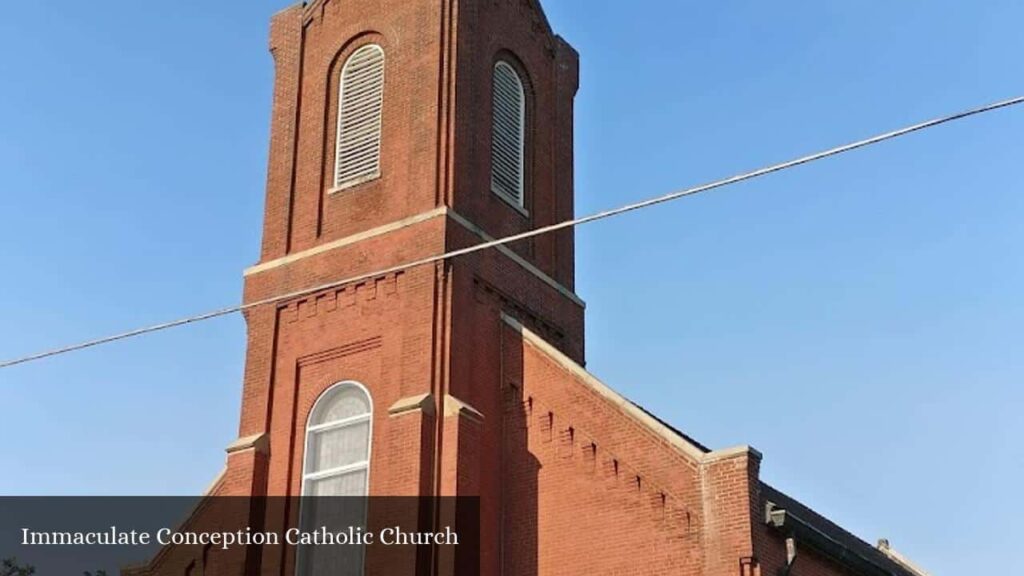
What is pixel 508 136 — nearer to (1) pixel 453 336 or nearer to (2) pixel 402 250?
(2) pixel 402 250

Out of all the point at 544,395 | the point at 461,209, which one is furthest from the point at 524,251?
the point at 544,395

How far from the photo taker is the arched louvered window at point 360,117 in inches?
921

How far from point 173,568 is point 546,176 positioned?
9599 mm

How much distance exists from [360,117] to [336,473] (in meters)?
6.42

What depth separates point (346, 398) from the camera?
21.8 metres

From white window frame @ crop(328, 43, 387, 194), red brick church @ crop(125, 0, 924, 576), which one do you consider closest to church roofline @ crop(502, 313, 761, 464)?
red brick church @ crop(125, 0, 924, 576)

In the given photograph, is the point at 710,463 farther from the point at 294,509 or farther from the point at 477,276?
the point at 294,509

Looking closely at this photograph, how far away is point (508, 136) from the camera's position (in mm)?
24656

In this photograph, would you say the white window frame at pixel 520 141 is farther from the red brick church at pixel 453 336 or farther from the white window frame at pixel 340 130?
the white window frame at pixel 340 130

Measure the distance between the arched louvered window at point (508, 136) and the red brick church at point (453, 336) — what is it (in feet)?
0.14

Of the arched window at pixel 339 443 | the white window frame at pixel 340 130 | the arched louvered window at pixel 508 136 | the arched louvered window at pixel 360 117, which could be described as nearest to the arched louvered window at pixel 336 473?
the arched window at pixel 339 443

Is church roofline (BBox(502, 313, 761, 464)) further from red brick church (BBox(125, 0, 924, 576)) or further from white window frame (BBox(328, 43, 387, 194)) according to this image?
white window frame (BBox(328, 43, 387, 194))

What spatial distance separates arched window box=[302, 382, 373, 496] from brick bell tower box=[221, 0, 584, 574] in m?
0.03

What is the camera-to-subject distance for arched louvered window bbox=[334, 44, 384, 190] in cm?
2339
